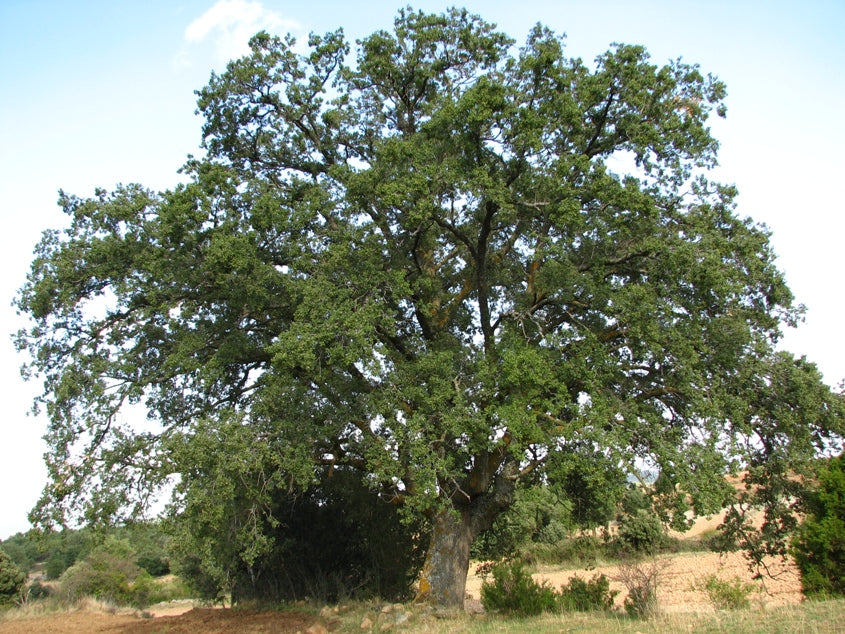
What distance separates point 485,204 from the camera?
11.7m

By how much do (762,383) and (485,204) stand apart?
6105 mm

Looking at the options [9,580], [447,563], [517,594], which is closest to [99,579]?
[9,580]

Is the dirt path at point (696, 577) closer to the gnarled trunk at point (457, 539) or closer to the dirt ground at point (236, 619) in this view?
the dirt ground at point (236, 619)

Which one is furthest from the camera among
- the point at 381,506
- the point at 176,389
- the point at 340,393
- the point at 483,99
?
the point at 381,506

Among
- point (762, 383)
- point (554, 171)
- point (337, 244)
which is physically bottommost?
point (762, 383)

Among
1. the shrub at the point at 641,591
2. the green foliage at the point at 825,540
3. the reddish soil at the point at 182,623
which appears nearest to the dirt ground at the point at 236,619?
the reddish soil at the point at 182,623

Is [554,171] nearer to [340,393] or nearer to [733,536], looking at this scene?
[340,393]

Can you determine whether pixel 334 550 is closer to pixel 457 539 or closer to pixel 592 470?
pixel 457 539

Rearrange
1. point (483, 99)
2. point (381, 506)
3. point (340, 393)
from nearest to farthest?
point (483, 99) → point (340, 393) → point (381, 506)

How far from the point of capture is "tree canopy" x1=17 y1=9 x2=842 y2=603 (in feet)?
34.8

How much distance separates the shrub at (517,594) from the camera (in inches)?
434

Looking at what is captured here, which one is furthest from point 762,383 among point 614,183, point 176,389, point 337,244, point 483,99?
point 176,389

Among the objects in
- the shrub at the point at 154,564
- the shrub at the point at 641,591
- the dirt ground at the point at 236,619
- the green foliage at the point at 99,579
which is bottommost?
the shrub at the point at 154,564

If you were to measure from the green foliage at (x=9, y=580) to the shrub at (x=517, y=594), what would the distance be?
22657 mm
